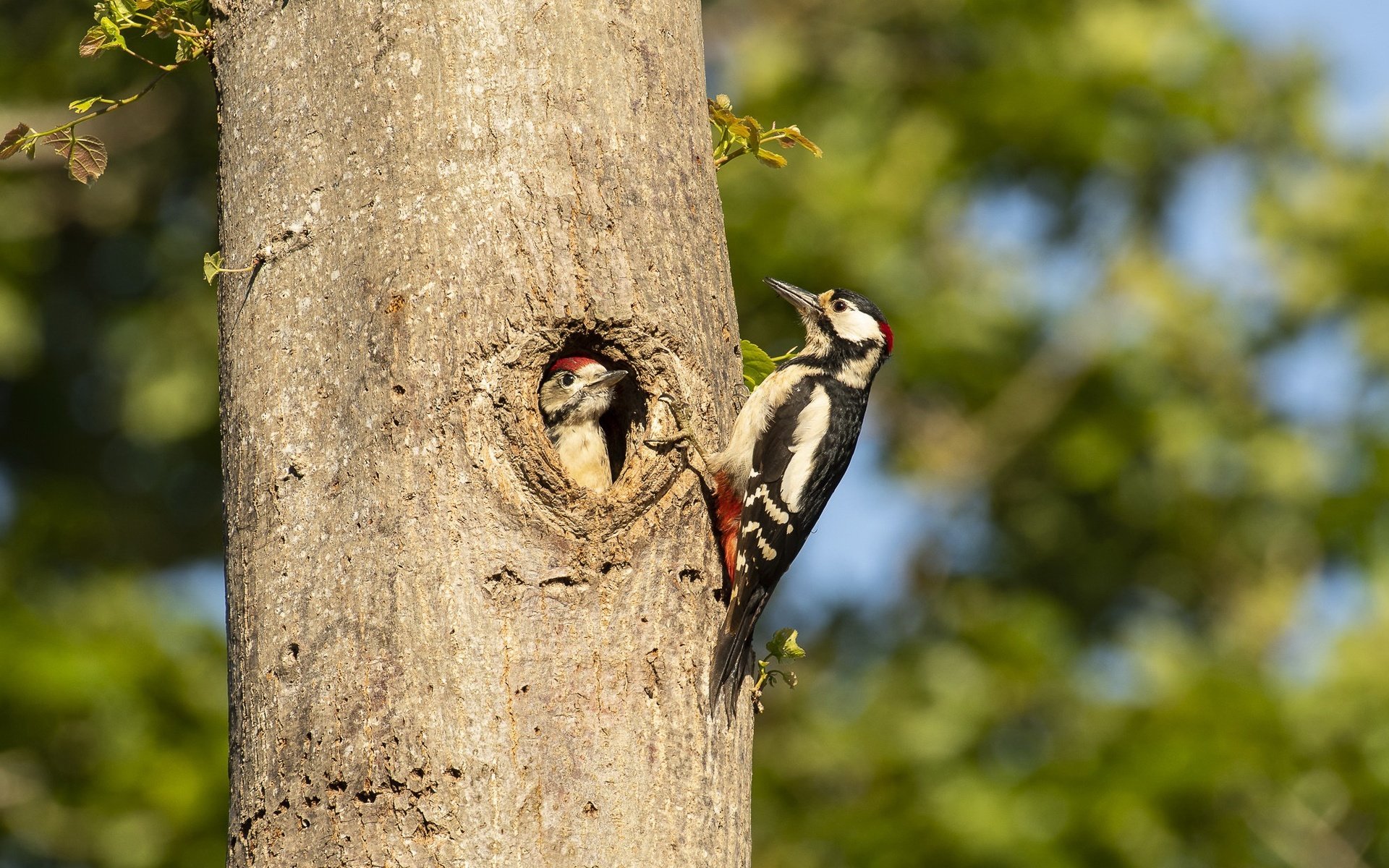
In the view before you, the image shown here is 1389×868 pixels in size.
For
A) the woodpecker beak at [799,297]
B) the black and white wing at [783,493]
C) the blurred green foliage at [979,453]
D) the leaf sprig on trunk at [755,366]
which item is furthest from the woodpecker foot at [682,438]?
the blurred green foliage at [979,453]

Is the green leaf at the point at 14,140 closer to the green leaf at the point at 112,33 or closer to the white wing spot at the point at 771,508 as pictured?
the green leaf at the point at 112,33

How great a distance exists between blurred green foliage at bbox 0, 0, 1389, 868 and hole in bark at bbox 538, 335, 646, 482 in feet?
7.71

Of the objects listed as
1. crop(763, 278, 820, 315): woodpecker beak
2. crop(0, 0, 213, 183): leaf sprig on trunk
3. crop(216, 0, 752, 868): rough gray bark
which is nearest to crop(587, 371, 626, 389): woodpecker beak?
crop(216, 0, 752, 868): rough gray bark

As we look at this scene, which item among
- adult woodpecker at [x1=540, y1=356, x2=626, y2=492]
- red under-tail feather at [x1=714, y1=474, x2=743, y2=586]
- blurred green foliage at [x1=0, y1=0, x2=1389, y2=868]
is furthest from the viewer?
blurred green foliage at [x1=0, y1=0, x2=1389, y2=868]

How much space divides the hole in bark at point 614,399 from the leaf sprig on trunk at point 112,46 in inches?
38.6

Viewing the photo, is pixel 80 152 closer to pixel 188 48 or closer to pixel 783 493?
pixel 188 48

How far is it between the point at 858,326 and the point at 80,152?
2.66 meters

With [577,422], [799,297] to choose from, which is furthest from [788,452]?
Answer: [799,297]

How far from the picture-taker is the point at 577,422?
470cm

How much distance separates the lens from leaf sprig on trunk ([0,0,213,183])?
321 cm

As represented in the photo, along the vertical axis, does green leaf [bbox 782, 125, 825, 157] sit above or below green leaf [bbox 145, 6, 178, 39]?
above

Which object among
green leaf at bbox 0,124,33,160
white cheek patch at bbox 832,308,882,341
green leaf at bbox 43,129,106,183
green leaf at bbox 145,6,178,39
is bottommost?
green leaf at bbox 0,124,33,160

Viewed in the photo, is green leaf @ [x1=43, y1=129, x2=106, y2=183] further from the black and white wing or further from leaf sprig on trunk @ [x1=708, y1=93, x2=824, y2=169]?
the black and white wing

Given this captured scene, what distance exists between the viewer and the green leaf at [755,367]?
3.98m
